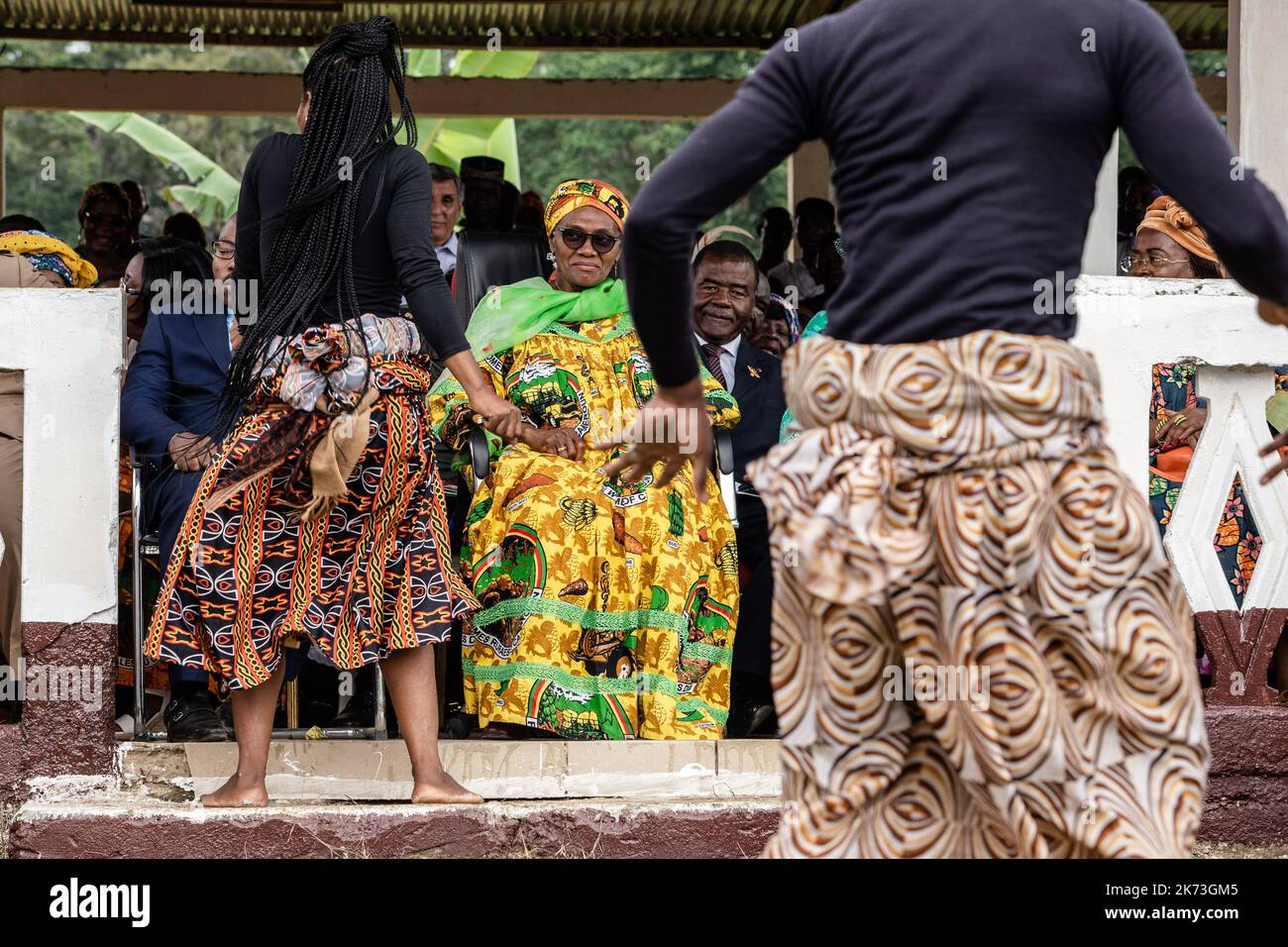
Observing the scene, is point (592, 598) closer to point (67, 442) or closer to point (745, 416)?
point (745, 416)

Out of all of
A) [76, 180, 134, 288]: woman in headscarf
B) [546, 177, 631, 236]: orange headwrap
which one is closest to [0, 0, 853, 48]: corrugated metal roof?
[76, 180, 134, 288]: woman in headscarf

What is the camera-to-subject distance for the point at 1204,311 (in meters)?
4.85

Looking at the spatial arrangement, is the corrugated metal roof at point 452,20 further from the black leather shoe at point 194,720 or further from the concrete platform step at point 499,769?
the concrete platform step at point 499,769

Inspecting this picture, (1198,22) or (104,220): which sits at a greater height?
(1198,22)

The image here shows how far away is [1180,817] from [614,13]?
7859 mm

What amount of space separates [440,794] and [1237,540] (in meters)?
2.47

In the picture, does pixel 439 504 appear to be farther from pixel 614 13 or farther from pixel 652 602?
pixel 614 13

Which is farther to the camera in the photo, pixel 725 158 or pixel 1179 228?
pixel 1179 228

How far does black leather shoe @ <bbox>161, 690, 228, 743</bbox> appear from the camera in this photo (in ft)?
17.5

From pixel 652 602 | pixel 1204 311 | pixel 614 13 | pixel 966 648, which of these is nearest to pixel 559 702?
pixel 652 602

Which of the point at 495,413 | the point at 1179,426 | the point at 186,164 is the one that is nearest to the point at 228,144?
the point at 186,164

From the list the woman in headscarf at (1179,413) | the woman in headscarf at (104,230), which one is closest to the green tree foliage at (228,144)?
the woman in headscarf at (104,230)

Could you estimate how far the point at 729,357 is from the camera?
6391mm

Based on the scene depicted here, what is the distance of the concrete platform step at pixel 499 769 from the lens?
503 centimetres
